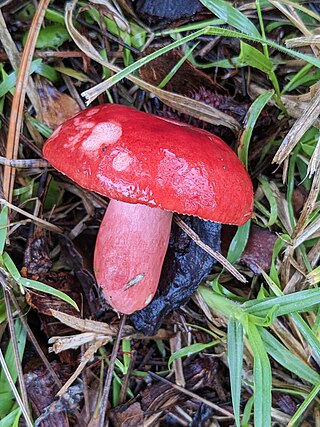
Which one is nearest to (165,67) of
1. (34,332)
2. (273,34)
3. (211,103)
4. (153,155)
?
(211,103)

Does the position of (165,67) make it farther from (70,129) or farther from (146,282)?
(146,282)

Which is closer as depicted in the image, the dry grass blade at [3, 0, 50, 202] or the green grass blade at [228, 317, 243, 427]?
the green grass blade at [228, 317, 243, 427]

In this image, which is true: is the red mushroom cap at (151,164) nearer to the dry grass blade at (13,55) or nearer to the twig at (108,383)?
the dry grass blade at (13,55)

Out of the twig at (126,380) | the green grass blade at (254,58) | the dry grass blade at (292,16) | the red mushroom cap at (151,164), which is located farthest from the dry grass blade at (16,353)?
the dry grass blade at (292,16)

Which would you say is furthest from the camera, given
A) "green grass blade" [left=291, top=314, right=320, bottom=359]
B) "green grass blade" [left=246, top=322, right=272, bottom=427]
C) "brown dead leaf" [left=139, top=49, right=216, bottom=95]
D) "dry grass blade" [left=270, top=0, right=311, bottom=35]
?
"brown dead leaf" [left=139, top=49, right=216, bottom=95]

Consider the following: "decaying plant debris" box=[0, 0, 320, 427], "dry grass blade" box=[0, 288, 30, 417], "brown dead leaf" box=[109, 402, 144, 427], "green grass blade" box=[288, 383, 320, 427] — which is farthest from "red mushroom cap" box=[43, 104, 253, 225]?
"brown dead leaf" box=[109, 402, 144, 427]

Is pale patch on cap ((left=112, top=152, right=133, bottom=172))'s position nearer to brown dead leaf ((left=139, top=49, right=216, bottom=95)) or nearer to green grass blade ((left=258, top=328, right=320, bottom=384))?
brown dead leaf ((left=139, top=49, right=216, bottom=95))

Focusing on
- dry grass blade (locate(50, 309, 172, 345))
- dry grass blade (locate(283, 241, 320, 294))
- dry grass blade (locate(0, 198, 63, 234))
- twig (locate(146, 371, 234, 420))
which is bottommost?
twig (locate(146, 371, 234, 420))
